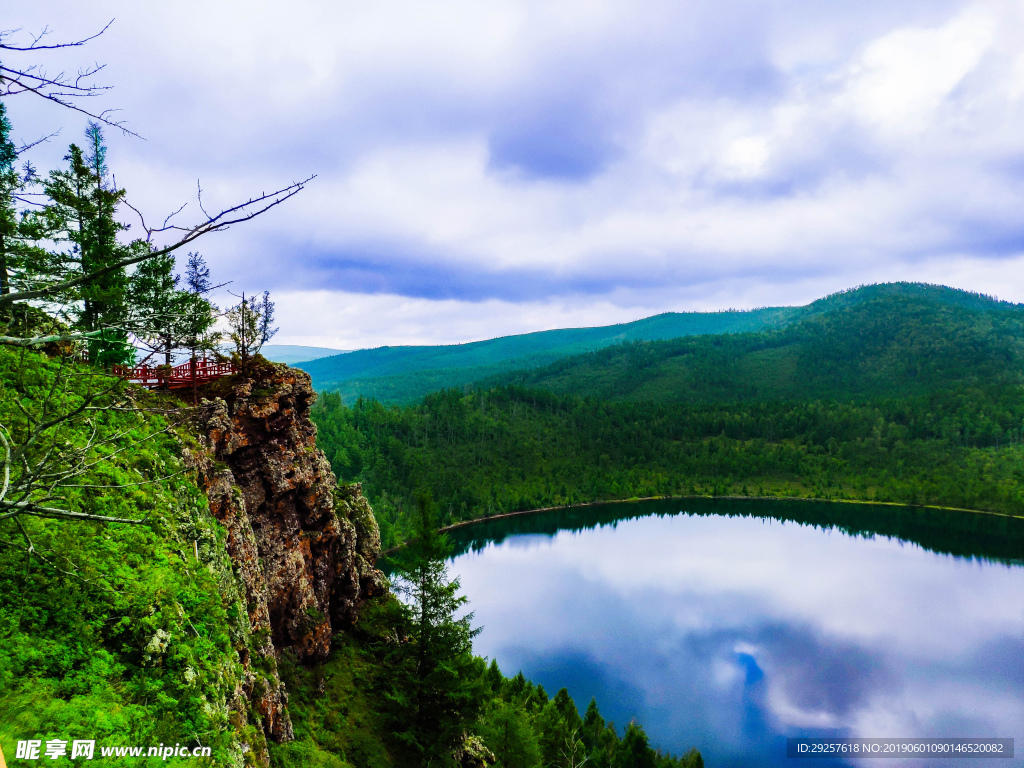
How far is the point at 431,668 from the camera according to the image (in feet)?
62.0

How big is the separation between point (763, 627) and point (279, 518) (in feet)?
185

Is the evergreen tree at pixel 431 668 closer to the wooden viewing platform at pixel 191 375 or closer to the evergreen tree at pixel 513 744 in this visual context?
the evergreen tree at pixel 513 744

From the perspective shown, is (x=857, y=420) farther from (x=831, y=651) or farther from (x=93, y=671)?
(x=93, y=671)

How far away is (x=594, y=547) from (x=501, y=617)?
35862 millimetres

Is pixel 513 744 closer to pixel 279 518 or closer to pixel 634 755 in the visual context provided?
pixel 634 755

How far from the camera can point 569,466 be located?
141 m

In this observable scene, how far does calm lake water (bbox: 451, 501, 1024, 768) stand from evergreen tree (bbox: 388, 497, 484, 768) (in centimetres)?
2595

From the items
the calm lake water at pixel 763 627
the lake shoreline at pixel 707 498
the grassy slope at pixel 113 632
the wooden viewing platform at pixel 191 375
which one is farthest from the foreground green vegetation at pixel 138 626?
the lake shoreline at pixel 707 498

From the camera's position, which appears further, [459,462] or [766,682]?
Answer: [459,462]

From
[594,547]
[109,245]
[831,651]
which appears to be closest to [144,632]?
[109,245]

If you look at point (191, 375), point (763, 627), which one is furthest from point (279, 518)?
point (763, 627)

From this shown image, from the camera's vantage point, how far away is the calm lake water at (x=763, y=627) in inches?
1570

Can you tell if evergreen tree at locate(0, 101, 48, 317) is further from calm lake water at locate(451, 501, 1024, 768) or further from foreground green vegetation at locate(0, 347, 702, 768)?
calm lake water at locate(451, 501, 1024, 768)

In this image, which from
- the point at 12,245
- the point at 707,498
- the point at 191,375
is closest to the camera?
the point at 12,245
